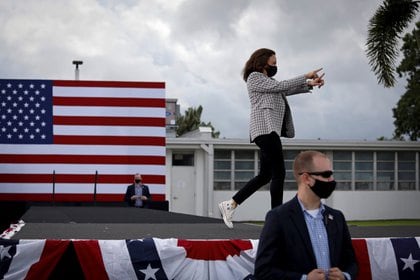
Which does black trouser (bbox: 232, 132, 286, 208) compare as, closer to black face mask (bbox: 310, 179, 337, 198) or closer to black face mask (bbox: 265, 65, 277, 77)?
black face mask (bbox: 265, 65, 277, 77)

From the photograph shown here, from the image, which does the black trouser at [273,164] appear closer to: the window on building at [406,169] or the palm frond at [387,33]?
the palm frond at [387,33]

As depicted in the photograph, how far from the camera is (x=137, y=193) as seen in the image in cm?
1366

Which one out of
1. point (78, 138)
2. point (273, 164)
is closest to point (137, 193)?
point (78, 138)

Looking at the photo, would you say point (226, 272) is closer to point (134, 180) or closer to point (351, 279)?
point (351, 279)

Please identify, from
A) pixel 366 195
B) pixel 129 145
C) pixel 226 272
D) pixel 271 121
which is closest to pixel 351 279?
pixel 226 272

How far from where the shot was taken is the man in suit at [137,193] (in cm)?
1374

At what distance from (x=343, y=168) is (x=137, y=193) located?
61.7 feet

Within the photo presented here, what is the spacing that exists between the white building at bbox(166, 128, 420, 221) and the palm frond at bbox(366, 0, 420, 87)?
944 cm

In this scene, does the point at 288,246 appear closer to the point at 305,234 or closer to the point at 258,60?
the point at 305,234

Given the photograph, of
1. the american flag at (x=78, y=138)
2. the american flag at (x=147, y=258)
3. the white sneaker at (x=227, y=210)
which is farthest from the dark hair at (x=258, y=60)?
the american flag at (x=78, y=138)

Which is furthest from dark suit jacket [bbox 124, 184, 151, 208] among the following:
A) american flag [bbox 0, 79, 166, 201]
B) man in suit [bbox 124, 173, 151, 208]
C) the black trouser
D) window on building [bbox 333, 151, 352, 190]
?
window on building [bbox 333, 151, 352, 190]

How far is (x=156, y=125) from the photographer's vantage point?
14195 mm

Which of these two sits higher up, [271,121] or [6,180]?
[271,121]

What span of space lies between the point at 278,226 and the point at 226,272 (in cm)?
142
